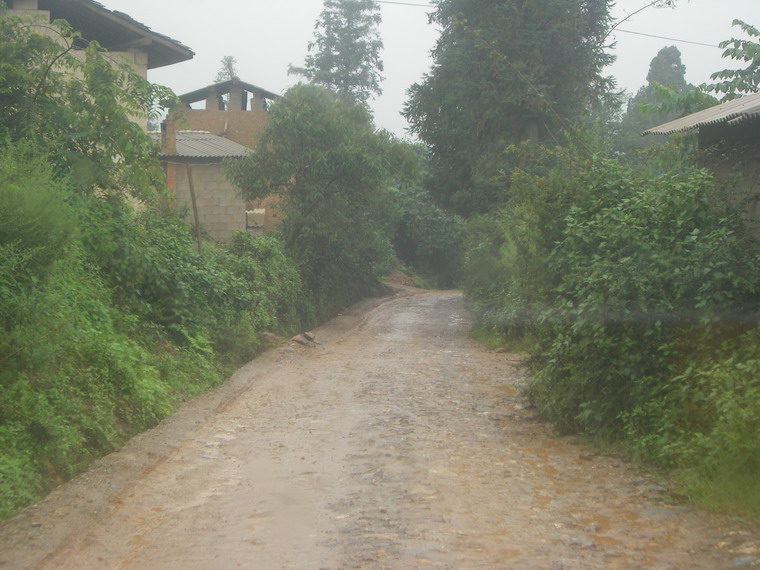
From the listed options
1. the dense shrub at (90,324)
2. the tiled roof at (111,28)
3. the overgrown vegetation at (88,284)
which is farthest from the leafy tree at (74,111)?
the tiled roof at (111,28)

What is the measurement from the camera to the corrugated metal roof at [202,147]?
26688 millimetres

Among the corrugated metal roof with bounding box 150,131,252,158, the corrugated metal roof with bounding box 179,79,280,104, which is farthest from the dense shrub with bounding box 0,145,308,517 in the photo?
the corrugated metal roof with bounding box 179,79,280,104

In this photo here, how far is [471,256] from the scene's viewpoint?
2680cm

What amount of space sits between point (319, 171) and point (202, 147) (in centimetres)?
669

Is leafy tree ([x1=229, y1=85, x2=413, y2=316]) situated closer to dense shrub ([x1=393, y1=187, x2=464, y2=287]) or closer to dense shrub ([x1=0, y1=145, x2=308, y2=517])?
dense shrub ([x1=0, y1=145, x2=308, y2=517])

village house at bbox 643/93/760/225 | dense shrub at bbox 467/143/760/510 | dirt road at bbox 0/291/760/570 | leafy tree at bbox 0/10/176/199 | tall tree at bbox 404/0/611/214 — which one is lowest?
dirt road at bbox 0/291/760/570

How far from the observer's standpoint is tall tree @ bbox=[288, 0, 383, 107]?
57.2 metres

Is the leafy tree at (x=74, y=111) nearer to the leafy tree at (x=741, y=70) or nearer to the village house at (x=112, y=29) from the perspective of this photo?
the village house at (x=112, y=29)

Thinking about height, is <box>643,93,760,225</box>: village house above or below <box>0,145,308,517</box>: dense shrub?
above

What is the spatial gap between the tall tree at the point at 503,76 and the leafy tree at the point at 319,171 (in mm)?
4244

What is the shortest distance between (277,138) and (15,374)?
17160 millimetres

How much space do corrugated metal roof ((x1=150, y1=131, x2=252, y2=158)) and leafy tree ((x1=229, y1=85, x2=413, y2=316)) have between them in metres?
2.41

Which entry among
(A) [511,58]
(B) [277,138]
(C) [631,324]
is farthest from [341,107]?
(C) [631,324]

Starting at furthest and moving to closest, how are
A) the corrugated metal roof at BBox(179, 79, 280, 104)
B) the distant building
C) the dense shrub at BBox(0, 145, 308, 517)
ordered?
the corrugated metal roof at BBox(179, 79, 280, 104) < the distant building < the dense shrub at BBox(0, 145, 308, 517)
